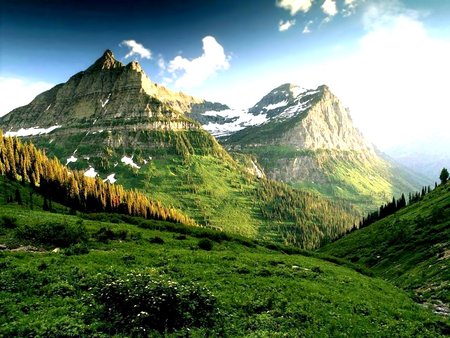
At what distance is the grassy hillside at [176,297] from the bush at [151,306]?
0.07m

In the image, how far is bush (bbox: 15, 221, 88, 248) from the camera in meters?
39.9

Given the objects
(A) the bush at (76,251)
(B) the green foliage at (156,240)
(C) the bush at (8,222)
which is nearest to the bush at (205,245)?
(B) the green foliage at (156,240)

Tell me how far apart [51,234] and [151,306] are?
2558 cm

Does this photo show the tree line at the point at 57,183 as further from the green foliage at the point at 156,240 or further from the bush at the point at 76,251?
the bush at the point at 76,251

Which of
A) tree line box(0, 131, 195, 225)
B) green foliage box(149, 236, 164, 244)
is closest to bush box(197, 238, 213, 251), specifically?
green foliage box(149, 236, 164, 244)

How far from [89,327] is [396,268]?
56.0m

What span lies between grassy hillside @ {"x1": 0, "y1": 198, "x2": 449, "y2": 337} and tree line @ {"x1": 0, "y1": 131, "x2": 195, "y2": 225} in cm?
11017

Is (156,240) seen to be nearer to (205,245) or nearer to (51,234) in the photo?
(205,245)

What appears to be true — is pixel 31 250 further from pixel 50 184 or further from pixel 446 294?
pixel 50 184

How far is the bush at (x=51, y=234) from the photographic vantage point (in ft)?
131

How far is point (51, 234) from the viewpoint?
134ft

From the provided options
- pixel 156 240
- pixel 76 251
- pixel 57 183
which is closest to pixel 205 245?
pixel 156 240

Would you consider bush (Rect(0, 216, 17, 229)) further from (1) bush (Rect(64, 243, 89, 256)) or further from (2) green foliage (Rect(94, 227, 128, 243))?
(1) bush (Rect(64, 243, 89, 256))

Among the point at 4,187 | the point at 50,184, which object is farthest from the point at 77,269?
the point at 50,184
